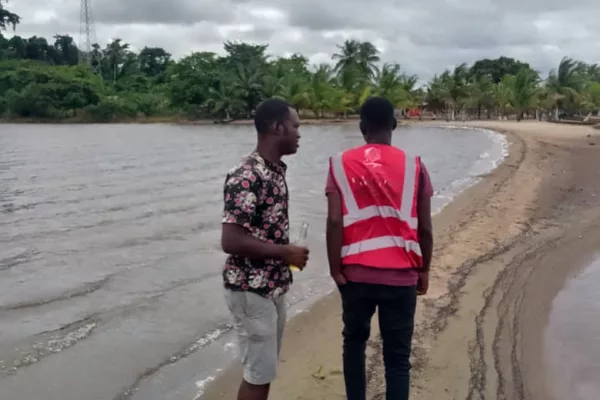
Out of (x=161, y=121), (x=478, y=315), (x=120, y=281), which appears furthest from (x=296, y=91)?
(x=478, y=315)

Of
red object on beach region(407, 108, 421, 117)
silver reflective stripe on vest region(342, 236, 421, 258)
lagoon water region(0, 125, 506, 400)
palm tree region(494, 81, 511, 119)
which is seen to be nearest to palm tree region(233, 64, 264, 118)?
red object on beach region(407, 108, 421, 117)

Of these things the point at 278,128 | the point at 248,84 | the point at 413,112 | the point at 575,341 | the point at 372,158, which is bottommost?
the point at 575,341

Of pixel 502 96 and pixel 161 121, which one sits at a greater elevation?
pixel 502 96

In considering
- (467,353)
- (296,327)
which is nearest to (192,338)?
(296,327)

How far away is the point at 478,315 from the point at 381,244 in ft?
11.6

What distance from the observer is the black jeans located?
3.48 metres

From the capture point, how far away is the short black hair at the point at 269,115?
3.40 metres

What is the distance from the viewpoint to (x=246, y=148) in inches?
1521

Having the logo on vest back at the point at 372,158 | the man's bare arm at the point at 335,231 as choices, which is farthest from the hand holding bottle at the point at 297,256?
the logo on vest back at the point at 372,158

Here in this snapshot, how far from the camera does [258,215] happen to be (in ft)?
10.7

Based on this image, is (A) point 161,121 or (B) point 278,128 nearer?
(B) point 278,128

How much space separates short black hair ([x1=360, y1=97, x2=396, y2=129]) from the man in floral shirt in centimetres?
37

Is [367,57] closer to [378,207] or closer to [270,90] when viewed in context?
[270,90]

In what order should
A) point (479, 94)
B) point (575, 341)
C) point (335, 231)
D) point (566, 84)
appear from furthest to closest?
point (479, 94) < point (566, 84) < point (575, 341) < point (335, 231)
